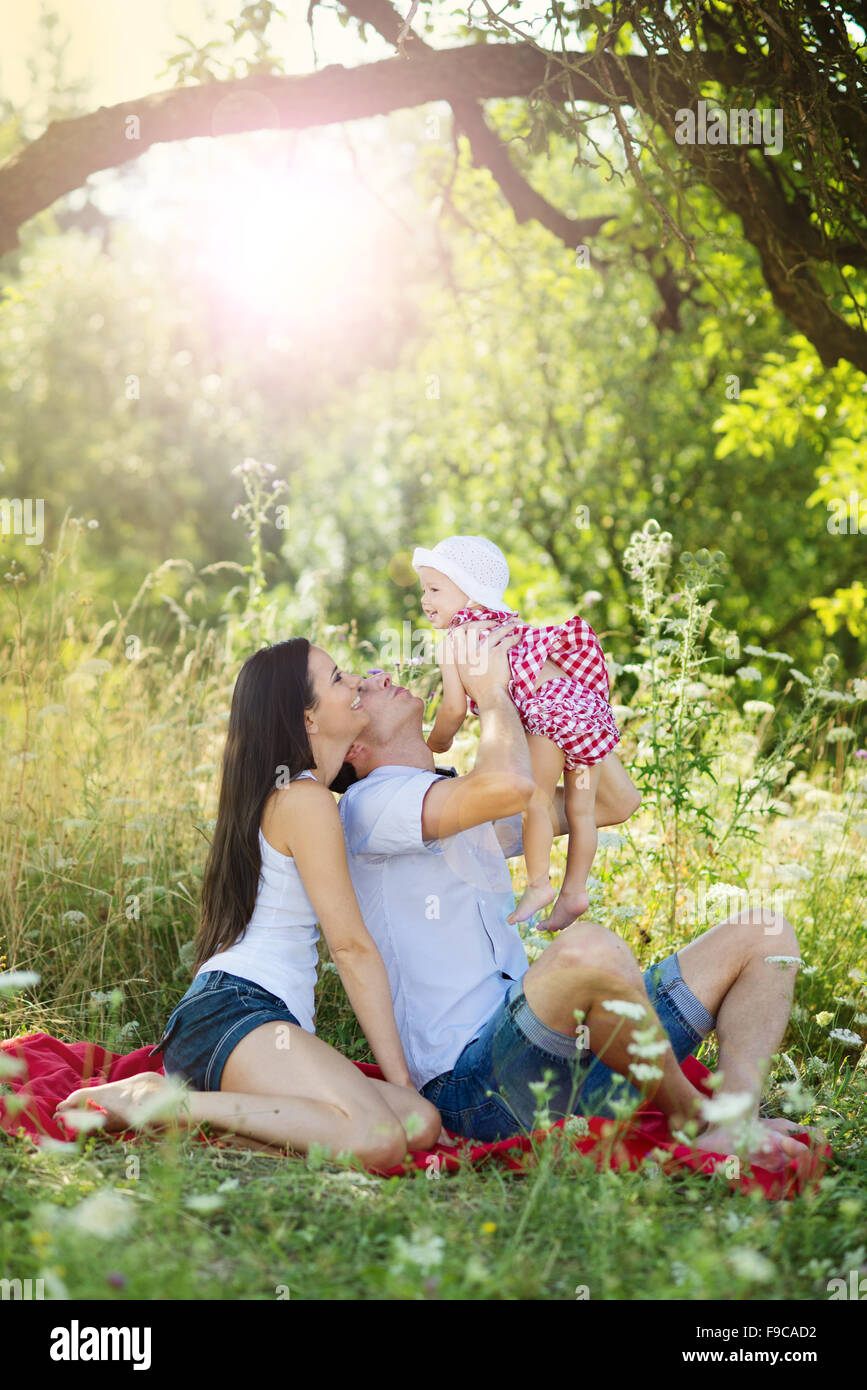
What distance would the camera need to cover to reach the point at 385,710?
3.11 meters

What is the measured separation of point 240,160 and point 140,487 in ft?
39.1

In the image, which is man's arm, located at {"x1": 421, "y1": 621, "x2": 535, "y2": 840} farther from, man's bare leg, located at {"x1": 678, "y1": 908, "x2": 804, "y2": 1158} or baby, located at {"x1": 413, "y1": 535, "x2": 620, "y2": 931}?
man's bare leg, located at {"x1": 678, "y1": 908, "x2": 804, "y2": 1158}

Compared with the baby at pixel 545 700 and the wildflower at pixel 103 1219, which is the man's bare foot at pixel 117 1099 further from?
the baby at pixel 545 700

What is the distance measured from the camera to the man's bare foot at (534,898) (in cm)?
288

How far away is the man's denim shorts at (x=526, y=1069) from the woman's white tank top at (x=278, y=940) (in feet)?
1.32

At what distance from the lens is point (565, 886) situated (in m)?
3.22

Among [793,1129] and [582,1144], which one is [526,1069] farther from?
[793,1129]

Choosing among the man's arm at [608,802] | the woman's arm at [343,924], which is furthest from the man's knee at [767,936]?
the woman's arm at [343,924]

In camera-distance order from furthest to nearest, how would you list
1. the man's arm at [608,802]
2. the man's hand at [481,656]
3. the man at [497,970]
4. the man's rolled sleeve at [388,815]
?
the man's arm at [608,802], the man's hand at [481,656], the man's rolled sleeve at [388,815], the man at [497,970]

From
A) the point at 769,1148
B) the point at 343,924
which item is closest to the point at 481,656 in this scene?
the point at 343,924

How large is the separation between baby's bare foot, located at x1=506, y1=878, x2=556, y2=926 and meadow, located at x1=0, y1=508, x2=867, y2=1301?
23.3 inches

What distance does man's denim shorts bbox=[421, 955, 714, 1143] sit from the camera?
2605mm

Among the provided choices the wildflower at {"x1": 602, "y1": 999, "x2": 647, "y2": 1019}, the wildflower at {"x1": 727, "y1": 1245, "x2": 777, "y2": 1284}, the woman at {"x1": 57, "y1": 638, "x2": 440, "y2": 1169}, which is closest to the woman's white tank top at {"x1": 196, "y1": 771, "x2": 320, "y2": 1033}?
the woman at {"x1": 57, "y1": 638, "x2": 440, "y2": 1169}
